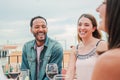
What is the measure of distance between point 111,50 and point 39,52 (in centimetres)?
164

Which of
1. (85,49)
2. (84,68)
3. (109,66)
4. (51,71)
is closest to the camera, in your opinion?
(109,66)

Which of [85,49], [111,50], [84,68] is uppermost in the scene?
[111,50]

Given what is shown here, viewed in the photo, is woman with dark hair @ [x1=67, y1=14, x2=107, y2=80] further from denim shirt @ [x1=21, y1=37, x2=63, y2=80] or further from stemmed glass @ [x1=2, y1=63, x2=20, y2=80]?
stemmed glass @ [x1=2, y1=63, x2=20, y2=80]

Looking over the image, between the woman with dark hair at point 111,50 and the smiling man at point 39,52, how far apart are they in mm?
1520

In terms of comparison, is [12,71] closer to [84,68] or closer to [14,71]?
[14,71]

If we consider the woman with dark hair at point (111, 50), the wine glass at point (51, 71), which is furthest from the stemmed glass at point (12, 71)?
the woman with dark hair at point (111, 50)

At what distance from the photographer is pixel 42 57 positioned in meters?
2.23

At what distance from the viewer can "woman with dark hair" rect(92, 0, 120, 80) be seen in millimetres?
626

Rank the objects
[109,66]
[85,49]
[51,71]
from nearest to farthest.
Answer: [109,66] → [51,71] → [85,49]

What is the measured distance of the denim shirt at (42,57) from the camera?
86.3 inches

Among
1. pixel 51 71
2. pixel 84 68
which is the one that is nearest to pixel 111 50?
pixel 51 71

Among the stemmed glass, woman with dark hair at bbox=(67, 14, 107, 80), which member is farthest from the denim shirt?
the stemmed glass

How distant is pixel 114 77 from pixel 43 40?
1.73m

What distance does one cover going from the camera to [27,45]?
2395 mm
